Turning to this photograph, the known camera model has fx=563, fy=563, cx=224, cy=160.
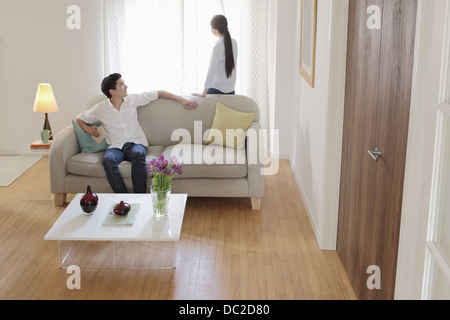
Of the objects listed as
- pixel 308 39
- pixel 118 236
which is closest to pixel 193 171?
pixel 118 236

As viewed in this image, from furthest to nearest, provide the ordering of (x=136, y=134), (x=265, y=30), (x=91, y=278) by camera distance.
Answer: (x=265, y=30) < (x=136, y=134) < (x=91, y=278)

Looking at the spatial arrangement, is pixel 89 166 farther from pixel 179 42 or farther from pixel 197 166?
pixel 179 42

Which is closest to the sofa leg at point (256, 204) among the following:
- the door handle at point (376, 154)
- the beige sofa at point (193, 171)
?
the beige sofa at point (193, 171)

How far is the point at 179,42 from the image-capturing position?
229 inches

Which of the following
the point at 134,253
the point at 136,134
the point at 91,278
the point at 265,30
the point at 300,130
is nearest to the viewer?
the point at 91,278

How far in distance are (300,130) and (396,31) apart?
8.76ft

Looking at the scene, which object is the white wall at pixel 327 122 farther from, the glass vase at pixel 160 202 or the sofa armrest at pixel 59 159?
the sofa armrest at pixel 59 159

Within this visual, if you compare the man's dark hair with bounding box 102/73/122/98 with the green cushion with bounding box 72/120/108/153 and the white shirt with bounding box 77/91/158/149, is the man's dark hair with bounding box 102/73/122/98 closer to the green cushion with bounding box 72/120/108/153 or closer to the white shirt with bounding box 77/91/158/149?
the white shirt with bounding box 77/91/158/149

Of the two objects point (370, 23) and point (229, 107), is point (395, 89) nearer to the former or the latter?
point (370, 23)

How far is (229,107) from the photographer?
5.06 meters

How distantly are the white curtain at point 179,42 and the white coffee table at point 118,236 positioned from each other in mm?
2194

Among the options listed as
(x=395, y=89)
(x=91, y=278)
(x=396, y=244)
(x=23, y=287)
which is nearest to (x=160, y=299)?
(x=91, y=278)

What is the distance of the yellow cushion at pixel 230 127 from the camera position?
4746 millimetres

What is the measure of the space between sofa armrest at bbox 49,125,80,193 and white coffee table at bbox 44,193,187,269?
634 millimetres
